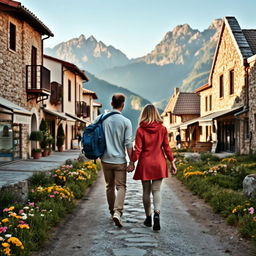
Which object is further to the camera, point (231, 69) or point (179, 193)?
point (231, 69)

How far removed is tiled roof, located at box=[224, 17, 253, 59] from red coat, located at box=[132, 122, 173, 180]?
54.0 feet

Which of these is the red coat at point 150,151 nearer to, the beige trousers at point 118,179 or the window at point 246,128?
the beige trousers at point 118,179

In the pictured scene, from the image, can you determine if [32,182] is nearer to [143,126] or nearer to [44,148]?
[143,126]

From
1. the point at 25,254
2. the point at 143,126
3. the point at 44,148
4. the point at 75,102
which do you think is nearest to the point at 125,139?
the point at 143,126

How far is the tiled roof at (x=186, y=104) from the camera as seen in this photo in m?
39.2

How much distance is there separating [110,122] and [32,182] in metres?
3.97

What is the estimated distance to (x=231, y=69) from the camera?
22875 mm

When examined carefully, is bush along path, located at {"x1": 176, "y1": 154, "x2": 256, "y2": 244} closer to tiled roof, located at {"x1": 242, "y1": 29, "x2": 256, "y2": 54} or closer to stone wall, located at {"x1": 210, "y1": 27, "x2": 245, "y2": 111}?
stone wall, located at {"x1": 210, "y1": 27, "x2": 245, "y2": 111}

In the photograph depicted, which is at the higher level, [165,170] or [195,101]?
[195,101]

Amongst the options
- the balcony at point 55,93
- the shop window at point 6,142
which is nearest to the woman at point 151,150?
the shop window at point 6,142

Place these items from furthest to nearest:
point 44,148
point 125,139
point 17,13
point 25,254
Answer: point 44,148
point 17,13
point 125,139
point 25,254

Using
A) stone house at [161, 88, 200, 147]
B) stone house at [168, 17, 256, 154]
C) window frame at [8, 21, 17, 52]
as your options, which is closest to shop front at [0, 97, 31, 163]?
window frame at [8, 21, 17, 52]

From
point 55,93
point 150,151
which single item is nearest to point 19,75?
point 55,93

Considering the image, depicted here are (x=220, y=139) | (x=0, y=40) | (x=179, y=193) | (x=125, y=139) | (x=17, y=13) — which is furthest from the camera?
(x=220, y=139)
